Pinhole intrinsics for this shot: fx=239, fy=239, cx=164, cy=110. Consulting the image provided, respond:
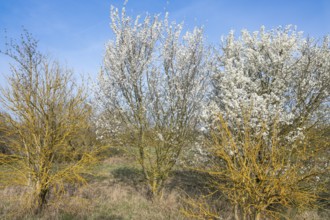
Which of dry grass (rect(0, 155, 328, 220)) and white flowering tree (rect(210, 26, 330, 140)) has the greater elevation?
white flowering tree (rect(210, 26, 330, 140))

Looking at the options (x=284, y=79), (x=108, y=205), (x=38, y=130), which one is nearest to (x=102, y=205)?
(x=108, y=205)

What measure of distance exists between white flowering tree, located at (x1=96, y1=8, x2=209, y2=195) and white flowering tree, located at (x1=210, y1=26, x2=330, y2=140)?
118 centimetres

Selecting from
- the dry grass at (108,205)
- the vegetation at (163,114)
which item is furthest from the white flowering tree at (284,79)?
the dry grass at (108,205)

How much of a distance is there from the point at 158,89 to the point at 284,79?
14.4ft

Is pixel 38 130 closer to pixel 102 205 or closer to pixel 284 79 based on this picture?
pixel 102 205

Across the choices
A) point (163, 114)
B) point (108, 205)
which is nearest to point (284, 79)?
point (163, 114)

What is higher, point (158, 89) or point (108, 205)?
point (158, 89)

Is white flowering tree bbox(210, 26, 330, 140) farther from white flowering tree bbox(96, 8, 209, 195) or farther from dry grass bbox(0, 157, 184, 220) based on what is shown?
dry grass bbox(0, 157, 184, 220)

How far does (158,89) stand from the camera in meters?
9.09

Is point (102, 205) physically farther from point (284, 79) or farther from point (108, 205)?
point (284, 79)

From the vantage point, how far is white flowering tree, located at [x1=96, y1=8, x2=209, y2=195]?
888cm

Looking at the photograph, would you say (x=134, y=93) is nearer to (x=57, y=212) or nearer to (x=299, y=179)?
(x=57, y=212)

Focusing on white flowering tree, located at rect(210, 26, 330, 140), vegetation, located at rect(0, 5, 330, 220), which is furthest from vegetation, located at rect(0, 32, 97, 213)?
white flowering tree, located at rect(210, 26, 330, 140)

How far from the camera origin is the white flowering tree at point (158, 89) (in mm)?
8883
